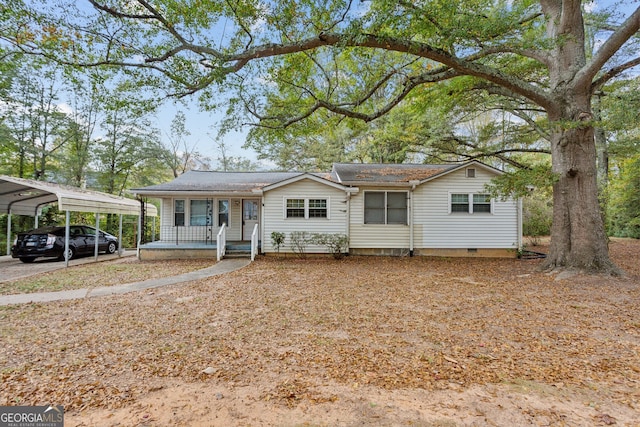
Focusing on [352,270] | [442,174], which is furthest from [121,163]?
[442,174]

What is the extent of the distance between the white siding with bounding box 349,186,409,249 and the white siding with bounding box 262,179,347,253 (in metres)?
0.54

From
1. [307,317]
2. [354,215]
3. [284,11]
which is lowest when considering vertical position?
[307,317]

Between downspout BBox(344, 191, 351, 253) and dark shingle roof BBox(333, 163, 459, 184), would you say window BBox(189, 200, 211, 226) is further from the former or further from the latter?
downspout BBox(344, 191, 351, 253)

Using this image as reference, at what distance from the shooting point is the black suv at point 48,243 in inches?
406

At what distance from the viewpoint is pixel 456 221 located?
38.2 ft

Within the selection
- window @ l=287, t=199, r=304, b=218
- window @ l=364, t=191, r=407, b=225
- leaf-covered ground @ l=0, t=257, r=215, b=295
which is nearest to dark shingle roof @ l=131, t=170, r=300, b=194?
window @ l=287, t=199, r=304, b=218

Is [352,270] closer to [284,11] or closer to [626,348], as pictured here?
[626,348]

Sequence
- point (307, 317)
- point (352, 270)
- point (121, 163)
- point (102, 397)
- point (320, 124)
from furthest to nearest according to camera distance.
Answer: point (121, 163)
point (320, 124)
point (352, 270)
point (307, 317)
point (102, 397)

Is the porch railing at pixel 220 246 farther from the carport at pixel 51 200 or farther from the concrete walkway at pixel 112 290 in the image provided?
the carport at pixel 51 200

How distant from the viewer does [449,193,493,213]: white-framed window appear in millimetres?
11555

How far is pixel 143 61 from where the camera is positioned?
24.4ft

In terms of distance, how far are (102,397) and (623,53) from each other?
16.6m

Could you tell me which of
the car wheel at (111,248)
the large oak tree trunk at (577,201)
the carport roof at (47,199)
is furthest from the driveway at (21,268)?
the large oak tree trunk at (577,201)

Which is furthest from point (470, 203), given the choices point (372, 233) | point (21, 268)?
point (21, 268)
